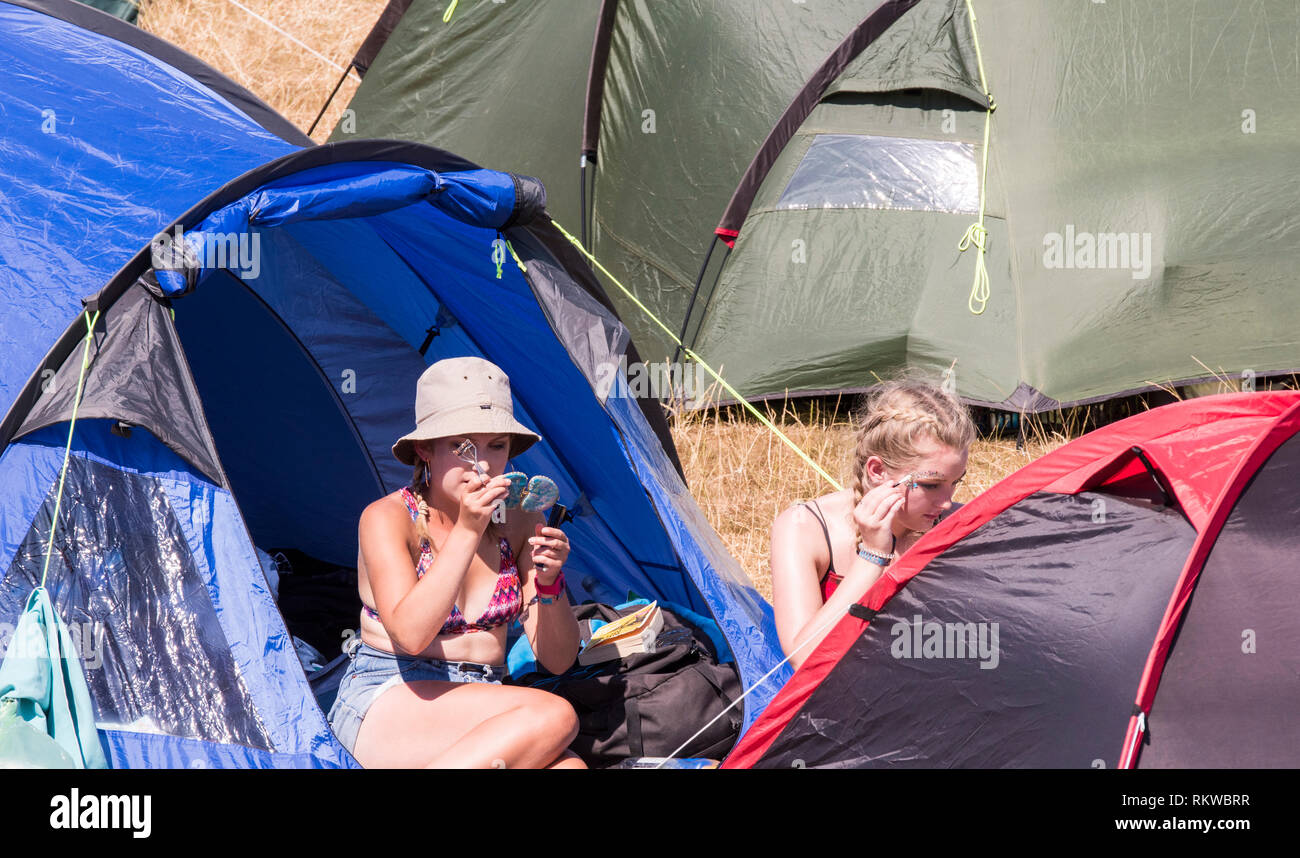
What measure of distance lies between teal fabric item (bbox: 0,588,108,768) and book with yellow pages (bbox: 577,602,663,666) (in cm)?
123

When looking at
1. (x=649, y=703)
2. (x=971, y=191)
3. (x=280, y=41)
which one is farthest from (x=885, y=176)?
(x=280, y=41)

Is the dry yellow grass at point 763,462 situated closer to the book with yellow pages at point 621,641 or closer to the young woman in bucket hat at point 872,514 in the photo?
the book with yellow pages at point 621,641

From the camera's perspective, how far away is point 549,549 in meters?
3.06

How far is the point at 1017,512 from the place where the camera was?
283 centimetres

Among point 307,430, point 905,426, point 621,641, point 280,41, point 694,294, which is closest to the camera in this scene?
point 905,426

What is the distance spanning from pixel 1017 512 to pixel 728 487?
255 cm

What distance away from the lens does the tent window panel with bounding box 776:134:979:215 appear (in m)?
5.48

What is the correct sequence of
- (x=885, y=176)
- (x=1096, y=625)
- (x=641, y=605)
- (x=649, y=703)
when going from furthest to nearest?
(x=885, y=176)
(x=641, y=605)
(x=649, y=703)
(x=1096, y=625)

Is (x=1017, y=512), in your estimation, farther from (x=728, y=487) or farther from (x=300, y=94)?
(x=300, y=94)

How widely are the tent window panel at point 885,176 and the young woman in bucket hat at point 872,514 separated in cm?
233

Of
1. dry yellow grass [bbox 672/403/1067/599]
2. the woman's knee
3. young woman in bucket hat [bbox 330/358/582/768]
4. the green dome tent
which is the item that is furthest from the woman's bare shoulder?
the green dome tent

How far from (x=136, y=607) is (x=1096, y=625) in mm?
1910

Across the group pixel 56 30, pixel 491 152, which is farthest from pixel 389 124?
pixel 56 30

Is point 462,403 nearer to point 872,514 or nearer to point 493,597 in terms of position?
point 493,597
